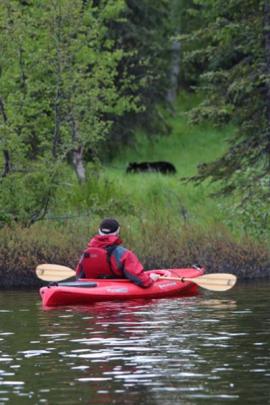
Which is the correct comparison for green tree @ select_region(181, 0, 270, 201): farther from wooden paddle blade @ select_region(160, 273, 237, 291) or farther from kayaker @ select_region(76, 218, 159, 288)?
kayaker @ select_region(76, 218, 159, 288)

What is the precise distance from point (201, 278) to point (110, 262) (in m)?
1.52

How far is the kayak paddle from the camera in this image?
→ 21297mm

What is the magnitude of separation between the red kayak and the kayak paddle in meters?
0.22

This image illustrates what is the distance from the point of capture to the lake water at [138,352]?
12492 mm

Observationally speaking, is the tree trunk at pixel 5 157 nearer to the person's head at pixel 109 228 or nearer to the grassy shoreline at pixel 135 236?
the grassy shoreline at pixel 135 236

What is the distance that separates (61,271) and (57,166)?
4593 millimetres

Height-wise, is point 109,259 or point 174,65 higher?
point 174,65

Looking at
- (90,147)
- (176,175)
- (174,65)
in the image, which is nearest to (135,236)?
(90,147)

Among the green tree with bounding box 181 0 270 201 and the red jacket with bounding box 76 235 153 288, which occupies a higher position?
the green tree with bounding box 181 0 270 201

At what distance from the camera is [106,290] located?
20.9 meters

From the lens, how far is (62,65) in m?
27.4

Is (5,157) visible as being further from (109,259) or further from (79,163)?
(79,163)

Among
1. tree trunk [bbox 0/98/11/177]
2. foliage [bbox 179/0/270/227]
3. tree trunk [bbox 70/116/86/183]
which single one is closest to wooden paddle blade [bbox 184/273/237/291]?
tree trunk [bbox 0/98/11/177]

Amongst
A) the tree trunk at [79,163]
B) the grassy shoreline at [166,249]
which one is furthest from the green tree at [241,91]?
the tree trunk at [79,163]
